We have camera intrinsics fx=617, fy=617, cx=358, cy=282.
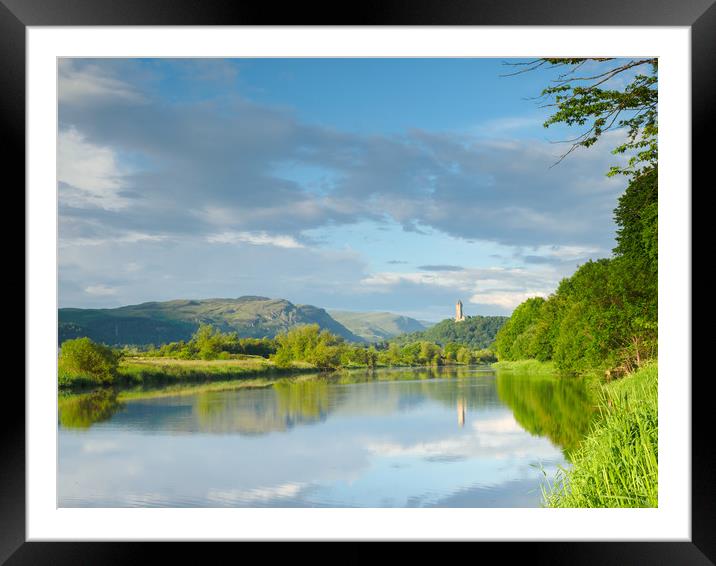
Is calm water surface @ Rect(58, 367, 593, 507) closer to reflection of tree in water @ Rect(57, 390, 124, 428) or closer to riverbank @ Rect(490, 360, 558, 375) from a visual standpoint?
reflection of tree in water @ Rect(57, 390, 124, 428)

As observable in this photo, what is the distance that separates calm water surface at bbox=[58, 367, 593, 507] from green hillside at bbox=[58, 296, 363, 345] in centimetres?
149

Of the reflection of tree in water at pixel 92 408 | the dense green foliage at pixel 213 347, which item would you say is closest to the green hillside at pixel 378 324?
the dense green foliage at pixel 213 347

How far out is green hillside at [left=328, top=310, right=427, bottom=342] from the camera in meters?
14.5

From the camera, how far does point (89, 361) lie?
1349 cm

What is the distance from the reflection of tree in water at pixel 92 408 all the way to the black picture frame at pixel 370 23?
1200 centimetres

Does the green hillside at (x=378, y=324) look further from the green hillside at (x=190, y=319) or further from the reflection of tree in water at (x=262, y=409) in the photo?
the reflection of tree in water at (x=262, y=409)

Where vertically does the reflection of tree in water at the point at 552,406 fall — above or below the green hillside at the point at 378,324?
below

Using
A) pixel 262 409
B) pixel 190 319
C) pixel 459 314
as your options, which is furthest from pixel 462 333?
pixel 190 319

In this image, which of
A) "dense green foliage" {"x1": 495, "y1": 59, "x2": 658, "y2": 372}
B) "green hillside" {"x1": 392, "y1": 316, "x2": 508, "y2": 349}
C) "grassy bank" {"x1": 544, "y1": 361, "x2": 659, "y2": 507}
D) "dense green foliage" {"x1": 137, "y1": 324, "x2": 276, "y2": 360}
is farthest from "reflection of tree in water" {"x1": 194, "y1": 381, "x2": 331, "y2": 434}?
"grassy bank" {"x1": 544, "y1": 361, "x2": 659, "y2": 507}

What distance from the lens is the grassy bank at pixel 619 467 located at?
341 centimetres

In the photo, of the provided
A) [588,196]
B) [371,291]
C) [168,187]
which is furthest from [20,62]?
[588,196]

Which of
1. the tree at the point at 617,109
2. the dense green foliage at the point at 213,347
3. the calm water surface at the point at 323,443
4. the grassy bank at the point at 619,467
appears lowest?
the calm water surface at the point at 323,443

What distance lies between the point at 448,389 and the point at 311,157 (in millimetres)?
9711

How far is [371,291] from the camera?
16469 millimetres
